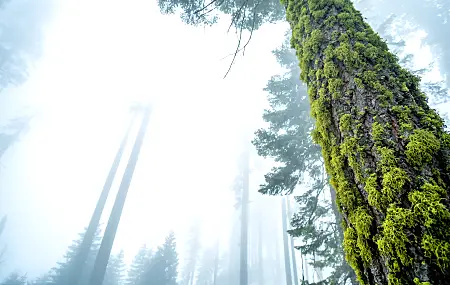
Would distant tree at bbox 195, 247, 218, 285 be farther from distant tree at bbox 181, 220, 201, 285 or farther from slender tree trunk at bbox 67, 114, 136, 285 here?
slender tree trunk at bbox 67, 114, 136, 285

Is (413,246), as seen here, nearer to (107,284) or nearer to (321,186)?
(321,186)

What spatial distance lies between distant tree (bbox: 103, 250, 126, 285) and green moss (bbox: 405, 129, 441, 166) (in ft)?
124

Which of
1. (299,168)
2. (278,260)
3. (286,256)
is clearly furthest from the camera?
(278,260)

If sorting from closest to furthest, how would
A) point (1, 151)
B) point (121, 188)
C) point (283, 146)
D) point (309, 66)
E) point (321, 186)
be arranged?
point (309, 66), point (321, 186), point (283, 146), point (121, 188), point (1, 151)

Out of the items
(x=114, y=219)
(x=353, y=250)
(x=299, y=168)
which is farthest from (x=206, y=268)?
(x=353, y=250)

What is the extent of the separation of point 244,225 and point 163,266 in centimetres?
1095

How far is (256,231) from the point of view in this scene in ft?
212

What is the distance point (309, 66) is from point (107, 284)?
124ft

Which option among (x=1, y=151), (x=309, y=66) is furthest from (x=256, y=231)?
(x=309, y=66)

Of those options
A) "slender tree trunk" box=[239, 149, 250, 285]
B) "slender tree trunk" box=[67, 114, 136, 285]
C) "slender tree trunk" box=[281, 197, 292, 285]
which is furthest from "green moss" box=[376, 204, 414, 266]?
"slender tree trunk" box=[67, 114, 136, 285]

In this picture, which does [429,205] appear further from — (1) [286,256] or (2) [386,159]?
(1) [286,256]

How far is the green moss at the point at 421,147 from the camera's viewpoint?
0.89 metres

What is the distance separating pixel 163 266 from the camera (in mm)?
27109

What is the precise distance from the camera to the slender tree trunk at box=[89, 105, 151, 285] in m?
17.5
